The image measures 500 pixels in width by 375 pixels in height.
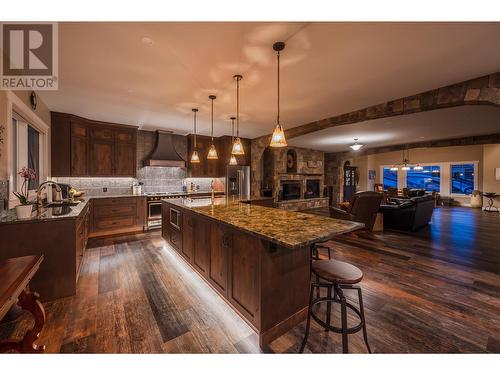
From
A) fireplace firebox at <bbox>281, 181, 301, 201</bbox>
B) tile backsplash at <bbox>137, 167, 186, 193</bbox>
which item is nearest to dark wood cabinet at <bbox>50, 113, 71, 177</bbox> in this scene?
tile backsplash at <bbox>137, 167, 186, 193</bbox>

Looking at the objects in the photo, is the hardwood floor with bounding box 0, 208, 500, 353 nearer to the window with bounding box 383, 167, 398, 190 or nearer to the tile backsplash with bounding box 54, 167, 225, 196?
the tile backsplash with bounding box 54, 167, 225, 196

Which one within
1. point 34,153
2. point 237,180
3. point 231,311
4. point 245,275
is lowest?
point 231,311

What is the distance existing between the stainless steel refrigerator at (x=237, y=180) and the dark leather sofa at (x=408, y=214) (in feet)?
12.5

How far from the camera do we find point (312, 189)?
9.44 m

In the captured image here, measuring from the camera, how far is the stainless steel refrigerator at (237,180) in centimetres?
637

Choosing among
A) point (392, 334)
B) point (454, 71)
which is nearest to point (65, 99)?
point (392, 334)

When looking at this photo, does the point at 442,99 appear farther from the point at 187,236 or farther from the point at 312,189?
the point at 312,189

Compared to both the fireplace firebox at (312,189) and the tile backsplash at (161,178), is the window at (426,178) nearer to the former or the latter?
the fireplace firebox at (312,189)

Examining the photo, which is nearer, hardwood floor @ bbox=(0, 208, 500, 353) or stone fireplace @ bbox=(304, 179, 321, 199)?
hardwood floor @ bbox=(0, 208, 500, 353)

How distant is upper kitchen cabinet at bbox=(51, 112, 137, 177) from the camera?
14.0 ft

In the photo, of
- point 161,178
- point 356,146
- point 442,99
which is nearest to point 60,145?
point 161,178

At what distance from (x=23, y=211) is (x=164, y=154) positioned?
11.9ft

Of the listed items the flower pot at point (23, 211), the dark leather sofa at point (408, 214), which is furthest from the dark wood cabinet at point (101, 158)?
the dark leather sofa at point (408, 214)

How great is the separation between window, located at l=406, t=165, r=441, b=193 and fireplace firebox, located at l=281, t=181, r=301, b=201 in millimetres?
6759
